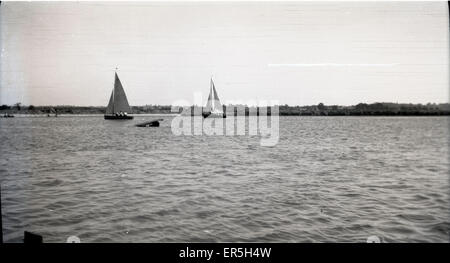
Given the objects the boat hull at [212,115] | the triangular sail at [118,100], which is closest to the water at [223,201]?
the triangular sail at [118,100]

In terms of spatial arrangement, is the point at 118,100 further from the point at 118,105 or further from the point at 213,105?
the point at 213,105

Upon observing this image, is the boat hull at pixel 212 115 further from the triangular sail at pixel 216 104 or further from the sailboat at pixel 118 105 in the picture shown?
the sailboat at pixel 118 105

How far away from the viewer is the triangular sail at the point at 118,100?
211ft

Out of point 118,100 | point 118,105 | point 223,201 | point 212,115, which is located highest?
point 118,100

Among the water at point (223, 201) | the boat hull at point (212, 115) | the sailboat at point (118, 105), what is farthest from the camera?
the boat hull at point (212, 115)

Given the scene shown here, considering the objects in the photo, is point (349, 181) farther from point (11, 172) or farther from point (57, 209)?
point (11, 172)

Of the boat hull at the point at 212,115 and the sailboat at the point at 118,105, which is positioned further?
the boat hull at the point at 212,115

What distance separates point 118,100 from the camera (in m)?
65.4

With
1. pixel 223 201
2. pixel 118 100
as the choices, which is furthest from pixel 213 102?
pixel 223 201

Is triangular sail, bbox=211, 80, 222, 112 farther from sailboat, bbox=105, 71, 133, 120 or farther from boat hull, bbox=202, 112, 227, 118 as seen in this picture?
sailboat, bbox=105, 71, 133, 120

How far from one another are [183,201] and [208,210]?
1.11 m

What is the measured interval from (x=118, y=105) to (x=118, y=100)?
1010mm

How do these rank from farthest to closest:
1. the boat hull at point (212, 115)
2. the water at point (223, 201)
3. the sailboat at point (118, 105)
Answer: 1. the boat hull at point (212, 115)
2. the sailboat at point (118, 105)
3. the water at point (223, 201)
